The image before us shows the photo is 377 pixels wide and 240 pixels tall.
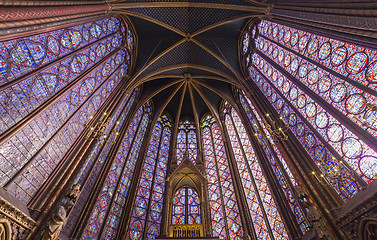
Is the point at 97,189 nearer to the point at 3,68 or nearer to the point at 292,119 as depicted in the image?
the point at 3,68

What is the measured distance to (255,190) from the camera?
36.8 ft

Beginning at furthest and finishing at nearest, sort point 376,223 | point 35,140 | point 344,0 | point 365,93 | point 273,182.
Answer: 1. point 273,182
2. point 35,140
3. point 344,0
4. point 365,93
5. point 376,223

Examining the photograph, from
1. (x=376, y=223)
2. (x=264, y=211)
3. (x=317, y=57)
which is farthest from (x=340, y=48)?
(x=264, y=211)

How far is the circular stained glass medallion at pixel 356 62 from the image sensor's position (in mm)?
6488

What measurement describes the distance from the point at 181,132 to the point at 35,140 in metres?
11.5

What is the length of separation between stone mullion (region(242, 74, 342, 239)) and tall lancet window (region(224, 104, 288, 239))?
8.34 feet

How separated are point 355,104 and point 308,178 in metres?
2.90

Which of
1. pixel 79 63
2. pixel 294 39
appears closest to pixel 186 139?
pixel 79 63

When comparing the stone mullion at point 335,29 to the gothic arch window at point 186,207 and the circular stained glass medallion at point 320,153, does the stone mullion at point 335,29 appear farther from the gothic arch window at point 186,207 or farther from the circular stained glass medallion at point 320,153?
the gothic arch window at point 186,207

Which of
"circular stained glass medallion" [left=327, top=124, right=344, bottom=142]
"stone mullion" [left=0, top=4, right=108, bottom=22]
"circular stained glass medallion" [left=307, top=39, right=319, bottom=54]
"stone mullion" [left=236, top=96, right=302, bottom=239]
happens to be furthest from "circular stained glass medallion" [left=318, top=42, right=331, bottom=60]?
"stone mullion" [left=0, top=4, right=108, bottom=22]

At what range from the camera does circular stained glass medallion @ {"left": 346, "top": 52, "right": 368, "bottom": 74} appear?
255 inches

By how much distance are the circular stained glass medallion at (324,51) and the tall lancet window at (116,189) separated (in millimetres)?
10404

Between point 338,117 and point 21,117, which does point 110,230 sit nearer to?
point 21,117

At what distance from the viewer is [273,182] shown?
10.0 metres
